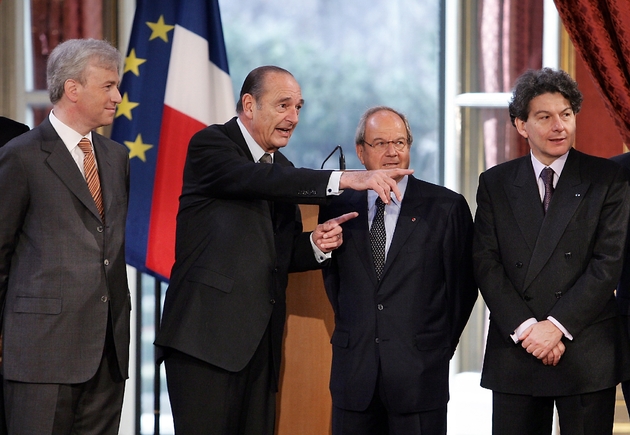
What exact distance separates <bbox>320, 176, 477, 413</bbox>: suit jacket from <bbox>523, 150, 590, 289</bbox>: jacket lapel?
31 cm

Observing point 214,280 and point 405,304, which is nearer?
point 214,280

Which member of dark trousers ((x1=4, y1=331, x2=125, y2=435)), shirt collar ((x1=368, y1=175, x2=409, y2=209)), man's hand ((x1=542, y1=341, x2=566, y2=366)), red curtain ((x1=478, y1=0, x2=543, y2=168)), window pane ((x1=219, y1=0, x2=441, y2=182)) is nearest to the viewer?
dark trousers ((x1=4, y1=331, x2=125, y2=435))

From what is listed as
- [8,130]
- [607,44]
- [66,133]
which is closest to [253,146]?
[66,133]

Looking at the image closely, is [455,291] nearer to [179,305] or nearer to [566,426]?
[566,426]

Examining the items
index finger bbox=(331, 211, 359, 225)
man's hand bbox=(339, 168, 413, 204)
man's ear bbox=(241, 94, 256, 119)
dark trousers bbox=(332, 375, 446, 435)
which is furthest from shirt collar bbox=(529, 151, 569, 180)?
man's ear bbox=(241, 94, 256, 119)

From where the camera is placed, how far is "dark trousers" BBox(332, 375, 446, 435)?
8.28 ft

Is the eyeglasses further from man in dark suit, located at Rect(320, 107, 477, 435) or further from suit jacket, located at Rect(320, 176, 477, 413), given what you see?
suit jacket, located at Rect(320, 176, 477, 413)

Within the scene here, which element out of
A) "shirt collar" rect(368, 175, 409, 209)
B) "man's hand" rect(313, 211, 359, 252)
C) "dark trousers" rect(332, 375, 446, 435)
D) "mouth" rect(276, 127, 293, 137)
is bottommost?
"dark trousers" rect(332, 375, 446, 435)

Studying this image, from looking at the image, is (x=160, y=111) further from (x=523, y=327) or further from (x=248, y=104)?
(x=523, y=327)

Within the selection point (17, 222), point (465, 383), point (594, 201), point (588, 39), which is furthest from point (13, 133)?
point (465, 383)

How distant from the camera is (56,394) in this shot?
2305 millimetres

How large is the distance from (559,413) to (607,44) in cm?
150

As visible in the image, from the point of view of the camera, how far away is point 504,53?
4.07m

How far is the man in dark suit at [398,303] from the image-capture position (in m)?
2.54
